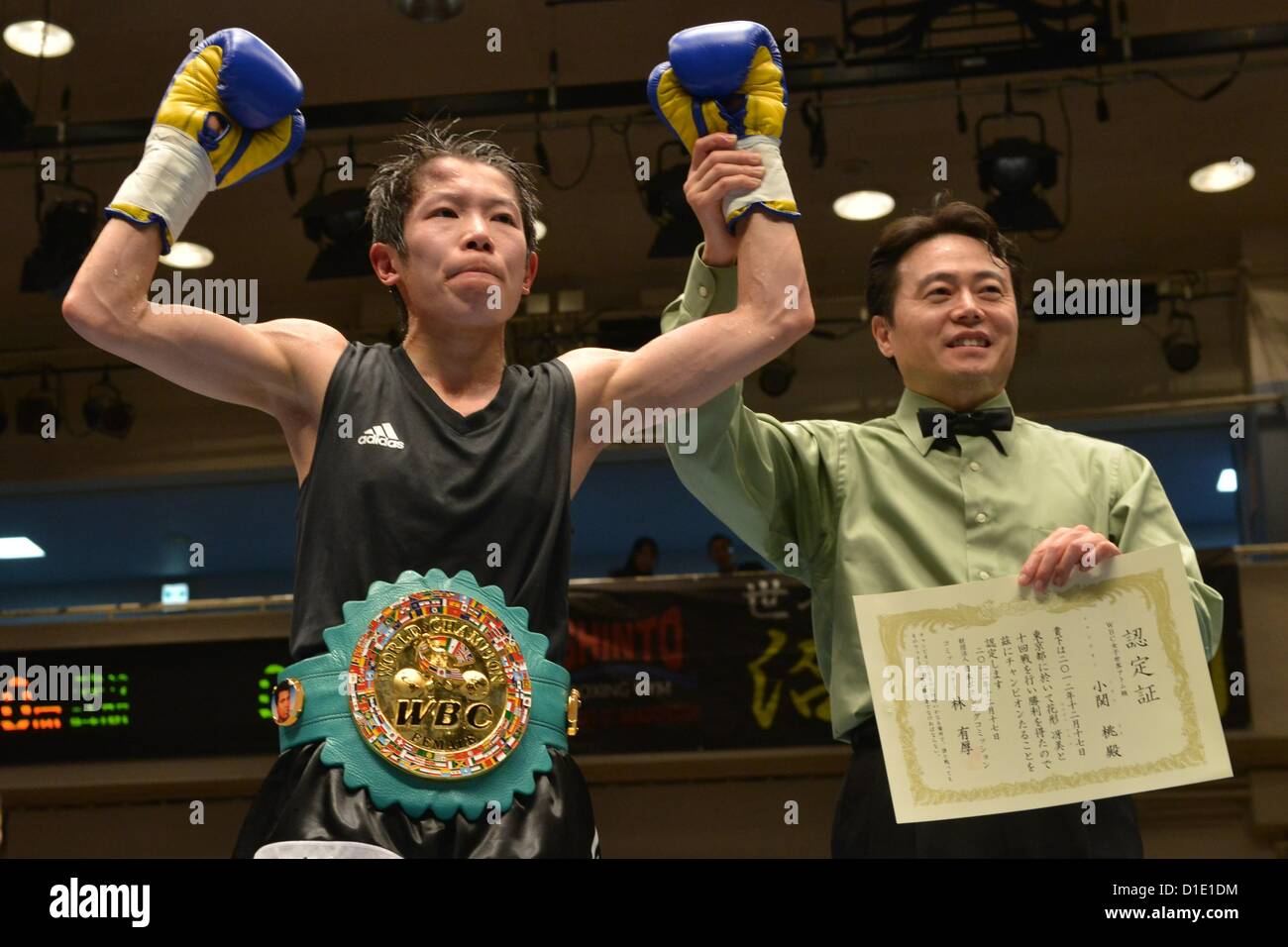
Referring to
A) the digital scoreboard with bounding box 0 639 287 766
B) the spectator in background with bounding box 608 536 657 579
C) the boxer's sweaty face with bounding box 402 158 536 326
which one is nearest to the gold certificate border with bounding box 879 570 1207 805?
the boxer's sweaty face with bounding box 402 158 536 326

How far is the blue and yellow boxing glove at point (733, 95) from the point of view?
83.2 inches

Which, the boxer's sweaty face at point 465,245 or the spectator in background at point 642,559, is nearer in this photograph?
the boxer's sweaty face at point 465,245

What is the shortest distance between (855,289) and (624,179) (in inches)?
57.7

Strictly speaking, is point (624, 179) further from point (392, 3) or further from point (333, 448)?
point (333, 448)

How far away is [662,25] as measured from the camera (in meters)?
6.21

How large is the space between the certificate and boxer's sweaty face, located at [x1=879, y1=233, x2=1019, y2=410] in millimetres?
436

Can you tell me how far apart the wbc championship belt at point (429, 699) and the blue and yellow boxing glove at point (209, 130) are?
0.56m

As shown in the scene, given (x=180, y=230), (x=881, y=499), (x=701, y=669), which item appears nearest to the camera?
(x=180, y=230)

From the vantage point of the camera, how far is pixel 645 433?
2.15 metres

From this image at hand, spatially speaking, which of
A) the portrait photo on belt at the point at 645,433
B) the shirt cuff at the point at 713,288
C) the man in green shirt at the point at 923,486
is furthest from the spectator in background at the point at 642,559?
the shirt cuff at the point at 713,288

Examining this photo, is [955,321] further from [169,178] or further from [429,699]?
[169,178]

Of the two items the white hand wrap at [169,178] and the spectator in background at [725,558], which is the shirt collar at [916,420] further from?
the spectator in background at [725,558]

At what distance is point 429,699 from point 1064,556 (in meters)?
0.84

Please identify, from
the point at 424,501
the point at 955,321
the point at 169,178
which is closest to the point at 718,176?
the point at 955,321
